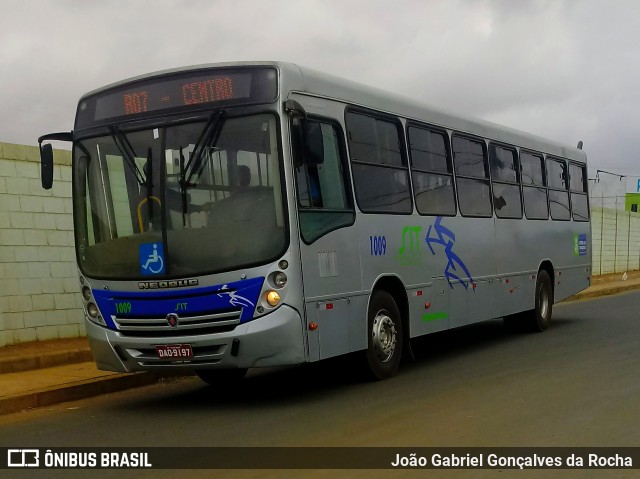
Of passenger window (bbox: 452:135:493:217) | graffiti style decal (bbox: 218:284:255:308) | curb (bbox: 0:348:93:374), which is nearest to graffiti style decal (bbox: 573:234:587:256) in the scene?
passenger window (bbox: 452:135:493:217)

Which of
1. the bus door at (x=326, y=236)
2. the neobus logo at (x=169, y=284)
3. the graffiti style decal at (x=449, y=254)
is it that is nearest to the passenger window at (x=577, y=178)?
the graffiti style decal at (x=449, y=254)

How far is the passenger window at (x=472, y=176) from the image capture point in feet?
40.6

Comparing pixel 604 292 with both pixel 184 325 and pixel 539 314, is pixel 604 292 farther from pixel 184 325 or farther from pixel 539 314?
pixel 184 325

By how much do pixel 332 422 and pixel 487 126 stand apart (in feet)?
23.3

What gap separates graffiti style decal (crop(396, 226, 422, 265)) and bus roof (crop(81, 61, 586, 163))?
1.39 m

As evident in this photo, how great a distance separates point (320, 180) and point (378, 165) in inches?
53.7

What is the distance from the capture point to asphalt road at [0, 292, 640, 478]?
6.97 m

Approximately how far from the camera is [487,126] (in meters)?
13.6

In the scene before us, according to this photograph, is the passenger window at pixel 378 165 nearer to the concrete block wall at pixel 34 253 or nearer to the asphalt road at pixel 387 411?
the asphalt road at pixel 387 411

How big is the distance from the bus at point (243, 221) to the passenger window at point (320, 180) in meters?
0.02

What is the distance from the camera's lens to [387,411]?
823 centimetres

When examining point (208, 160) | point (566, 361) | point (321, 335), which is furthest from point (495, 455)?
point (566, 361)

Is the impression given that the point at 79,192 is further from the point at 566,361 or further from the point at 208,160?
the point at 566,361

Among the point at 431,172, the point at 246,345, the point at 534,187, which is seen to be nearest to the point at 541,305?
the point at 534,187
